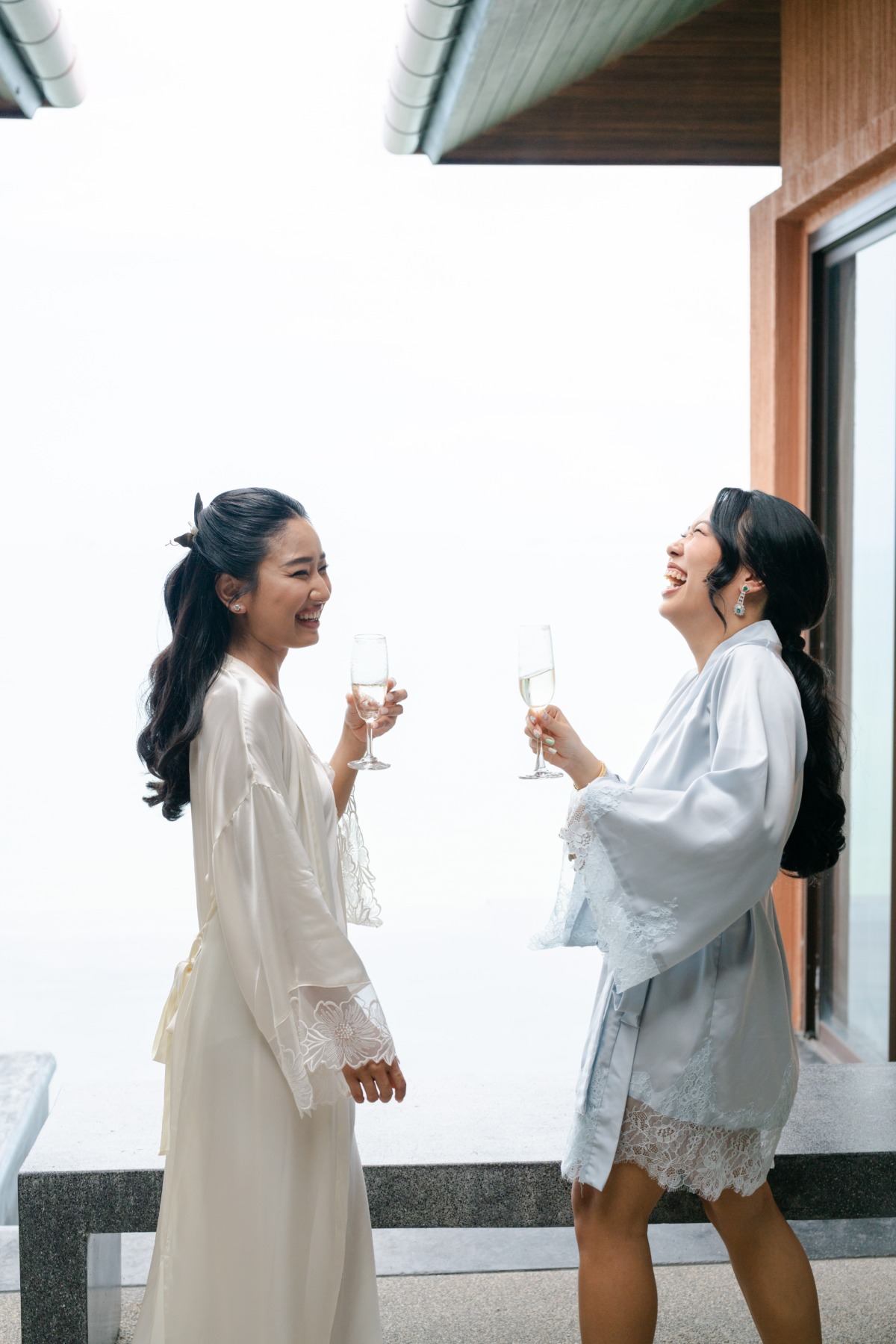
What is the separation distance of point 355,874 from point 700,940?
690mm

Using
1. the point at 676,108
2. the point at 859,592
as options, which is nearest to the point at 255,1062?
the point at 859,592

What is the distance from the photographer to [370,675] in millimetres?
1928

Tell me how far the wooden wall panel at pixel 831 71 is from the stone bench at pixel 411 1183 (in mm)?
2674

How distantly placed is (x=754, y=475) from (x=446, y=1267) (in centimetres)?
269

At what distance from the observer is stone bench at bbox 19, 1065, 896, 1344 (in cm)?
219

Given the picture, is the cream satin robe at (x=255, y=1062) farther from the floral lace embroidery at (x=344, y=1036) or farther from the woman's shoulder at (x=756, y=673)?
the woman's shoulder at (x=756, y=673)

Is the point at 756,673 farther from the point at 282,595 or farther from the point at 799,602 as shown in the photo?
the point at 282,595

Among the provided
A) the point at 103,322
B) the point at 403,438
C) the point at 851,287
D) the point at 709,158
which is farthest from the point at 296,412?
the point at 851,287

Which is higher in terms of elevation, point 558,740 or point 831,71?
point 831,71

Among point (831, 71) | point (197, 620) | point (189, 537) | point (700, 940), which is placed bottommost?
point (700, 940)

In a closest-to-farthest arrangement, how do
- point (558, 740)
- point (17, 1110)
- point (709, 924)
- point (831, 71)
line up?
point (709, 924)
point (558, 740)
point (17, 1110)
point (831, 71)

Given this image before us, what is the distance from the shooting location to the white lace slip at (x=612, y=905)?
5.94ft

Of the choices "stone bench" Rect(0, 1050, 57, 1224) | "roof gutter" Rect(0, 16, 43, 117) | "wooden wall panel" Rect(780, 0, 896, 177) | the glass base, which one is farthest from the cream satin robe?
"roof gutter" Rect(0, 16, 43, 117)

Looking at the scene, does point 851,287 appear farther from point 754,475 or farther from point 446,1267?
point 446,1267
